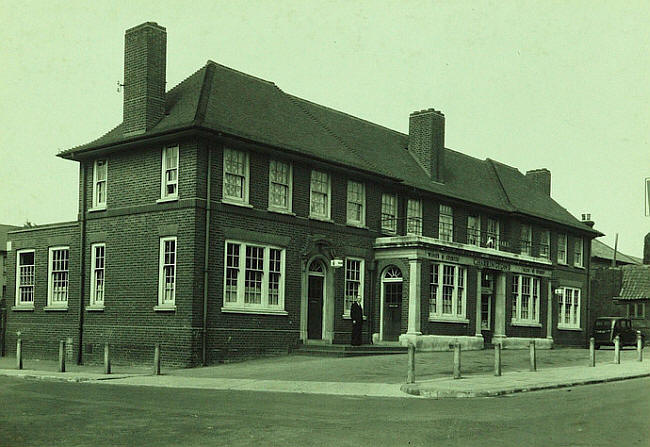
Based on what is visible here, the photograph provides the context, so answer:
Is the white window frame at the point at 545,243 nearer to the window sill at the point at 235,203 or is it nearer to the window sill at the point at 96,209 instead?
the window sill at the point at 235,203

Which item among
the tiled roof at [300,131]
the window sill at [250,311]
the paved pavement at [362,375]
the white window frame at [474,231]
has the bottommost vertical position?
the paved pavement at [362,375]

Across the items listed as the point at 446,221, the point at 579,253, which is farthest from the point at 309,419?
the point at 579,253

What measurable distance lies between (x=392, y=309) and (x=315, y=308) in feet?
11.9

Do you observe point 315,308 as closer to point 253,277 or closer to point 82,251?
point 253,277

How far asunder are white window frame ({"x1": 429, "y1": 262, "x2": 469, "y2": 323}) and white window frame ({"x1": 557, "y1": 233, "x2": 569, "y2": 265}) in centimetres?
1316

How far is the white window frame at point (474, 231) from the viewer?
37.1 metres

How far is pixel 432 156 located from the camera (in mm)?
36062

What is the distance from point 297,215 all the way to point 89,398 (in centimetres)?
1370

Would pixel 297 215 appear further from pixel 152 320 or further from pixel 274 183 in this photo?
pixel 152 320

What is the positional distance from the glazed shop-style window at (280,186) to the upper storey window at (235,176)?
1.11 metres

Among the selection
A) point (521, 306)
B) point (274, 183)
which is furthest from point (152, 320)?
point (521, 306)

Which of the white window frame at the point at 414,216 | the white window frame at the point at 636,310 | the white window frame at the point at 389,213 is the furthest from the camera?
the white window frame at the point at 636,310

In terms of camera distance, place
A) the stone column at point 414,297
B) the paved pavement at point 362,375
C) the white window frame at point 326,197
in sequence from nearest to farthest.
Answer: the paved pavement at point 362,375 < the white window frame at point 326,197 < the stone column at point 414,297

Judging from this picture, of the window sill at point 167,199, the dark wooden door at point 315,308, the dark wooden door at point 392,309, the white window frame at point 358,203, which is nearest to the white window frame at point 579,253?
the dark wooden door at point 392,309
